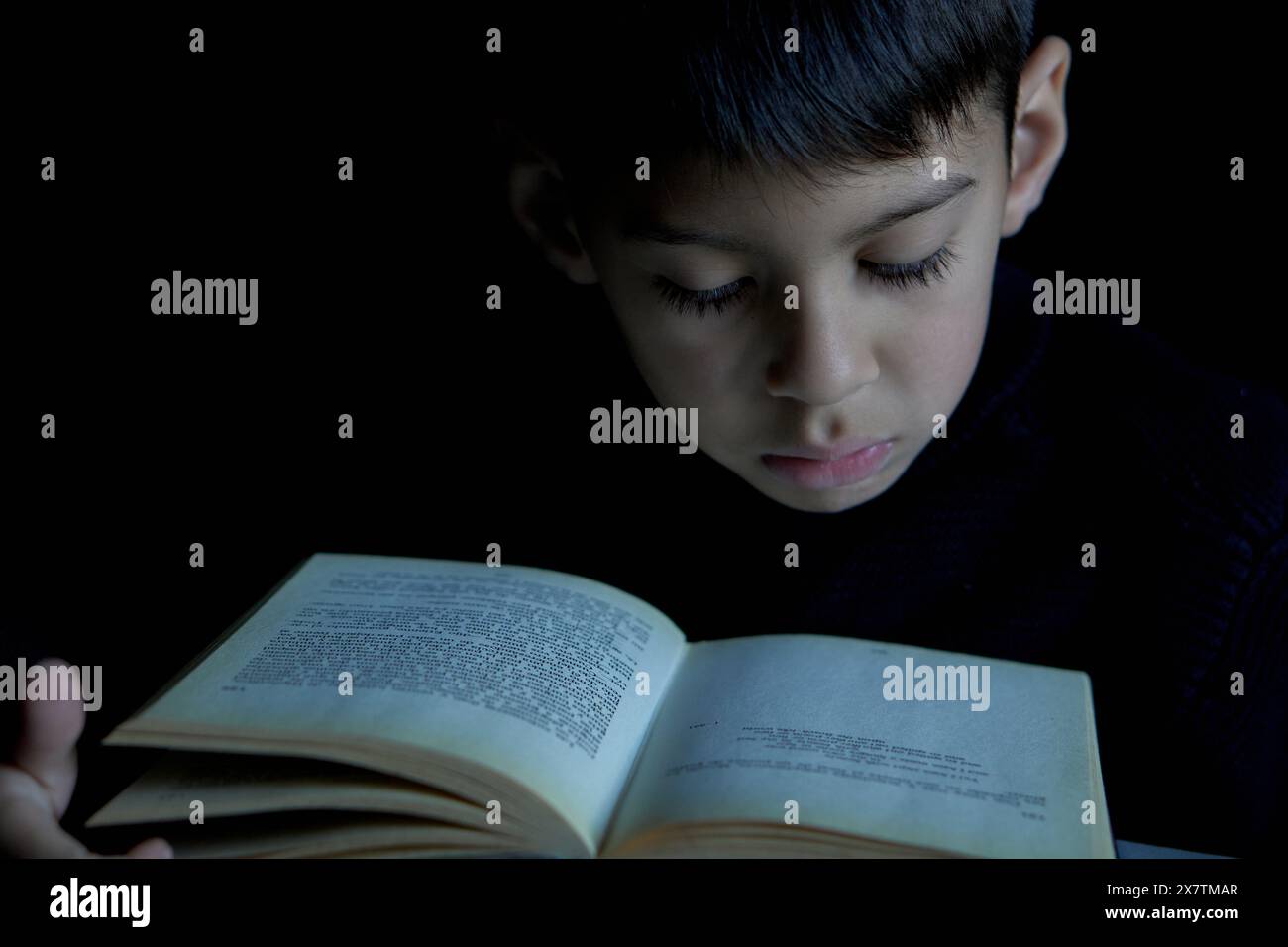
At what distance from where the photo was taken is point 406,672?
0.68m

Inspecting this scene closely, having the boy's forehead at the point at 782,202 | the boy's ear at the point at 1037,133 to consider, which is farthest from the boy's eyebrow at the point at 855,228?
the boy's ear at the point at 1037,133

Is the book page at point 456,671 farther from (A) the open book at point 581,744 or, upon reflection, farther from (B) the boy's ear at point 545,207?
(B) the boy's ear at point 545,207

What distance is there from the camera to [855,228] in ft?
2.39

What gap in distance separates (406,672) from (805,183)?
40 cm

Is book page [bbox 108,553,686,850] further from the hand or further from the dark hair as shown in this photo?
the dark hair

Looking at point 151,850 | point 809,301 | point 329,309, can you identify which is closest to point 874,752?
point 809,301

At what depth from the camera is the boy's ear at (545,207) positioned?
906 millimetres

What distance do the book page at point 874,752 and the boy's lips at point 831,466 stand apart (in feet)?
0.56

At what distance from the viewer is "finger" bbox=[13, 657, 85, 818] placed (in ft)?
2.24

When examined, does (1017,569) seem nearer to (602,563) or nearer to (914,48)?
(602,563)

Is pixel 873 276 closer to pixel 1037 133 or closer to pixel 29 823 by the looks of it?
pixel 1037 133

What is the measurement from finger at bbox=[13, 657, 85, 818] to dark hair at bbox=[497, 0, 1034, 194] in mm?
503

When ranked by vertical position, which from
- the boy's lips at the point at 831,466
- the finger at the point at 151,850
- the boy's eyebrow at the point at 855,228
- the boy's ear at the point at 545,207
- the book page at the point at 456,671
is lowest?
the finger at the point at 151,850

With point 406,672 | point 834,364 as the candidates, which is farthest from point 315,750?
point 834,364
